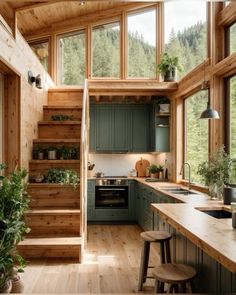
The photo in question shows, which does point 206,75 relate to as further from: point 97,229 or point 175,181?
point 97,229

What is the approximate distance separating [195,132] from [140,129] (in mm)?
2133

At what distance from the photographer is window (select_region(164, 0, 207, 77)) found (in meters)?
5.98

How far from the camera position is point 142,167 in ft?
27.5

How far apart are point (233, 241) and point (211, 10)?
3.75 meters

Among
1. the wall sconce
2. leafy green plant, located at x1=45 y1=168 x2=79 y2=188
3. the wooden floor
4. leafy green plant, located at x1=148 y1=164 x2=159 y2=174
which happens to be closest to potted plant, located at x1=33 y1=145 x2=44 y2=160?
leafy green plant, located at x1=45 y1=168 x2=79 y2=188

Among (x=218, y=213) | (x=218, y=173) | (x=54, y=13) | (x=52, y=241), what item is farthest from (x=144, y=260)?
(x=54, y=13)

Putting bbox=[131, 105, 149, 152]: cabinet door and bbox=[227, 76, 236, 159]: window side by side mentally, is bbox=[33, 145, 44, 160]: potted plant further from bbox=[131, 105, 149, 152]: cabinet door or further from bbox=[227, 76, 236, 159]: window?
bbox=[131, 105, 149, 152]: cabinet door

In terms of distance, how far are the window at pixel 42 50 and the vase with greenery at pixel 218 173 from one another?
4.80 metres

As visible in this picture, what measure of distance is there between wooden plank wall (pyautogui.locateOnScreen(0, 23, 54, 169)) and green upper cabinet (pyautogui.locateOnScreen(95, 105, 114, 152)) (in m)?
2.10

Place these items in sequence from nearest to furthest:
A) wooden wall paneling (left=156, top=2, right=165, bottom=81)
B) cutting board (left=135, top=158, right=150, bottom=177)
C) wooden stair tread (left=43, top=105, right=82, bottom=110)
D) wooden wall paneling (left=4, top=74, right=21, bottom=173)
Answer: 1. wooden wall paneling (left=4, top=74, right=21, bottom=173)
2. wooden stair tread (left=43, top=105, right=82, bottom=110)
3. wooden wall paneling (left=156, top=2, right=165, bottom=81)
4. cutting board (left=135, top=158, right=150, bottom=177)

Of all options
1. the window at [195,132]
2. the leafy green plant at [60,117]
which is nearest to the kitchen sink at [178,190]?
the window at [195,132]

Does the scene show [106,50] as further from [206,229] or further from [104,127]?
[206,229]

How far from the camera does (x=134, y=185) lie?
766 centimetres

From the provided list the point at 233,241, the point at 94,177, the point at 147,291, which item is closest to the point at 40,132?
the point at 94,177
